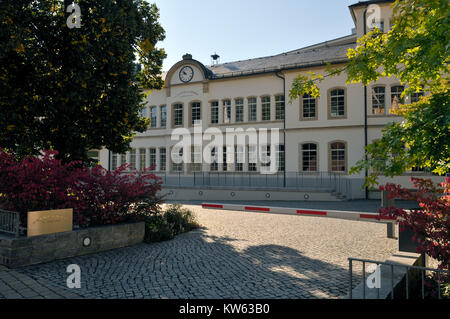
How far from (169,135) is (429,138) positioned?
2471 centimetres

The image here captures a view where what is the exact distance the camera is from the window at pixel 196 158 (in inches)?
1051

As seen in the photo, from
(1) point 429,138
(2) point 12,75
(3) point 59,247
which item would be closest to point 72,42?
(2) point 12,75

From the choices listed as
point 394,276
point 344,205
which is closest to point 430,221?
point 394,276

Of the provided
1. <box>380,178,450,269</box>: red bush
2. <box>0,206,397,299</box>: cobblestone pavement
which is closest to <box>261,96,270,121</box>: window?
<box>0,206,397,299</box>: cobblestone pavement

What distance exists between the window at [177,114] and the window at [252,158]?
275 inches

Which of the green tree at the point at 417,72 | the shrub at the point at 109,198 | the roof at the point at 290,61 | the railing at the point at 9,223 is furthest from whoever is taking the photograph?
the roof at the point at 290,61

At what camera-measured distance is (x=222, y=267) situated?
248 inches

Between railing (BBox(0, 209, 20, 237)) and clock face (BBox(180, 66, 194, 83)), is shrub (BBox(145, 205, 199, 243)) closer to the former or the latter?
Answer: railing (BBox(0, 209, 20, 237))

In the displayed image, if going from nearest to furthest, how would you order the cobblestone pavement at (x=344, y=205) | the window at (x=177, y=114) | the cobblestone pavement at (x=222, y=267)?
the cobblestone pavement at (x=222, y=267), the cobblestone pavement at (x=344, y=205), the window at (x=177, y=114)

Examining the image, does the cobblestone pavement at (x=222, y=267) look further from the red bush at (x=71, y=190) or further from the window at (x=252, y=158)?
the window at (x=252, y=158)

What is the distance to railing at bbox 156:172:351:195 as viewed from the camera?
70.1ft

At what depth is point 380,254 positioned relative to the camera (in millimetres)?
7328

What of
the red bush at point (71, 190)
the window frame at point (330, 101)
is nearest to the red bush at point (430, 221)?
the red bush at point (71, 190)

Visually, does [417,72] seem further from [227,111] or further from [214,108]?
[214,108]
